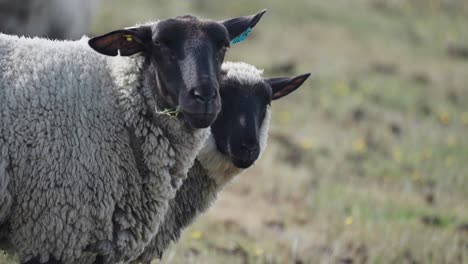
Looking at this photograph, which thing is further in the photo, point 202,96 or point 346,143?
point 346,143

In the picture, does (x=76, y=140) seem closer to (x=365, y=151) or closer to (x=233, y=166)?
(x=233, y=166)

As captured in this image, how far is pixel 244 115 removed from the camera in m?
6.20

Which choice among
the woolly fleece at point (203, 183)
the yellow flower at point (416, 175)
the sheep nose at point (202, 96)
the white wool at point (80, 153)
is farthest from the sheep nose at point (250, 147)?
the yellow flower at point (416, 175)

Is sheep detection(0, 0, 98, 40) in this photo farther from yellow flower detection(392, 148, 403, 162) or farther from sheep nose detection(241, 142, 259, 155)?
sheep nose detection(241, 142, 259, 155)

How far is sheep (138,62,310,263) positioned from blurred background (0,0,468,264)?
73cm

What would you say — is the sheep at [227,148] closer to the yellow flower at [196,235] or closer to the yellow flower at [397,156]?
the yellow flower at [196,235]

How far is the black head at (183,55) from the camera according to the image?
487cm

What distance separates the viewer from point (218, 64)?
17.2 feet

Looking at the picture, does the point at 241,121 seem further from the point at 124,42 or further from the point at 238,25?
the point at 124,42

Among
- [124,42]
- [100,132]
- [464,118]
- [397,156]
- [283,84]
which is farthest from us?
[464,118]

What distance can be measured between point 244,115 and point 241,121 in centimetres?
7

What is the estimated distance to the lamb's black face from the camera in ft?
19.7

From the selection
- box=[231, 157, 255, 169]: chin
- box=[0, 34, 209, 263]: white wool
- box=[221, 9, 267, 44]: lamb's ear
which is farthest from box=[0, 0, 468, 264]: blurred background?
box=[221, 9, 267, 44]: lamb's ear

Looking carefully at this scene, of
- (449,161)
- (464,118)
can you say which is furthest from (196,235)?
(464,118)
